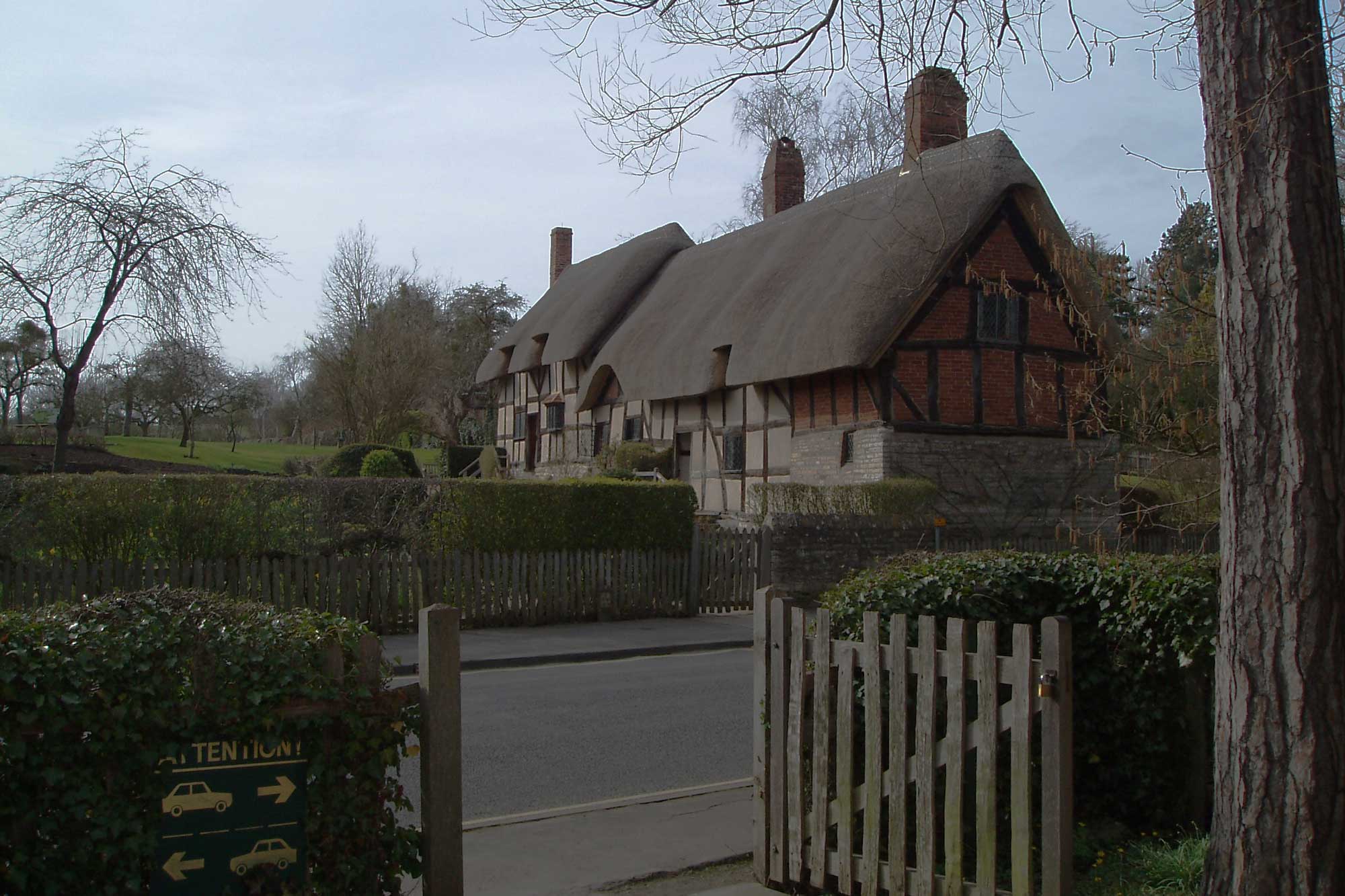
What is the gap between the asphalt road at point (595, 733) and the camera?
270 inches

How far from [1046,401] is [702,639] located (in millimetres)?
11303

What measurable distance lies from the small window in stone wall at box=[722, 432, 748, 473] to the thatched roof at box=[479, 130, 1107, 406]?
123 cm

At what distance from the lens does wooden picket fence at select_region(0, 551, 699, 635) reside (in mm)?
11578

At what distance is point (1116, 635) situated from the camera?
5324mm

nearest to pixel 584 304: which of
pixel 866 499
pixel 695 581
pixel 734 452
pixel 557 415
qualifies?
pixel 557 415

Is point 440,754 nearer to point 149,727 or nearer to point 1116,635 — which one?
point 149,727

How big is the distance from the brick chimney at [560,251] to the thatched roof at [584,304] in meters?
3.61

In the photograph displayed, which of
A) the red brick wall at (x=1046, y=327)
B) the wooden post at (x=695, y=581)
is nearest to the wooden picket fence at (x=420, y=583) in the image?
the wooden post at (x=695, y=581)

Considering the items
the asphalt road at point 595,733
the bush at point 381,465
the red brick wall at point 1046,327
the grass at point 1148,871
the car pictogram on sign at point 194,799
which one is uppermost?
the red brick wall at point 1046,327

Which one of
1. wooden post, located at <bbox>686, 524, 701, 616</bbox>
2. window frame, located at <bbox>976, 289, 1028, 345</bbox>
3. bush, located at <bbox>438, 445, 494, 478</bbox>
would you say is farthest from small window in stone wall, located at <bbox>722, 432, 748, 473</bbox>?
bush, located at <bbox>438, 445, 494, 478</bbox>

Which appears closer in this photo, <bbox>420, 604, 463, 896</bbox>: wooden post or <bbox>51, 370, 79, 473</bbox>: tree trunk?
<bbox>420, 604, 463, 896</bbox>: wooden post

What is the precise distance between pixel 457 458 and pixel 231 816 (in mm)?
37978

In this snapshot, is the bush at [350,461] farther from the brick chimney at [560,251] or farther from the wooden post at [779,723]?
the wooden post at [779,723]

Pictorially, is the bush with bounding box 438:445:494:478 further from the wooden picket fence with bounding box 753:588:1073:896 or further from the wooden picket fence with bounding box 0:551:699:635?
the wooden picket fence with bounding box 753:588:1073:896
